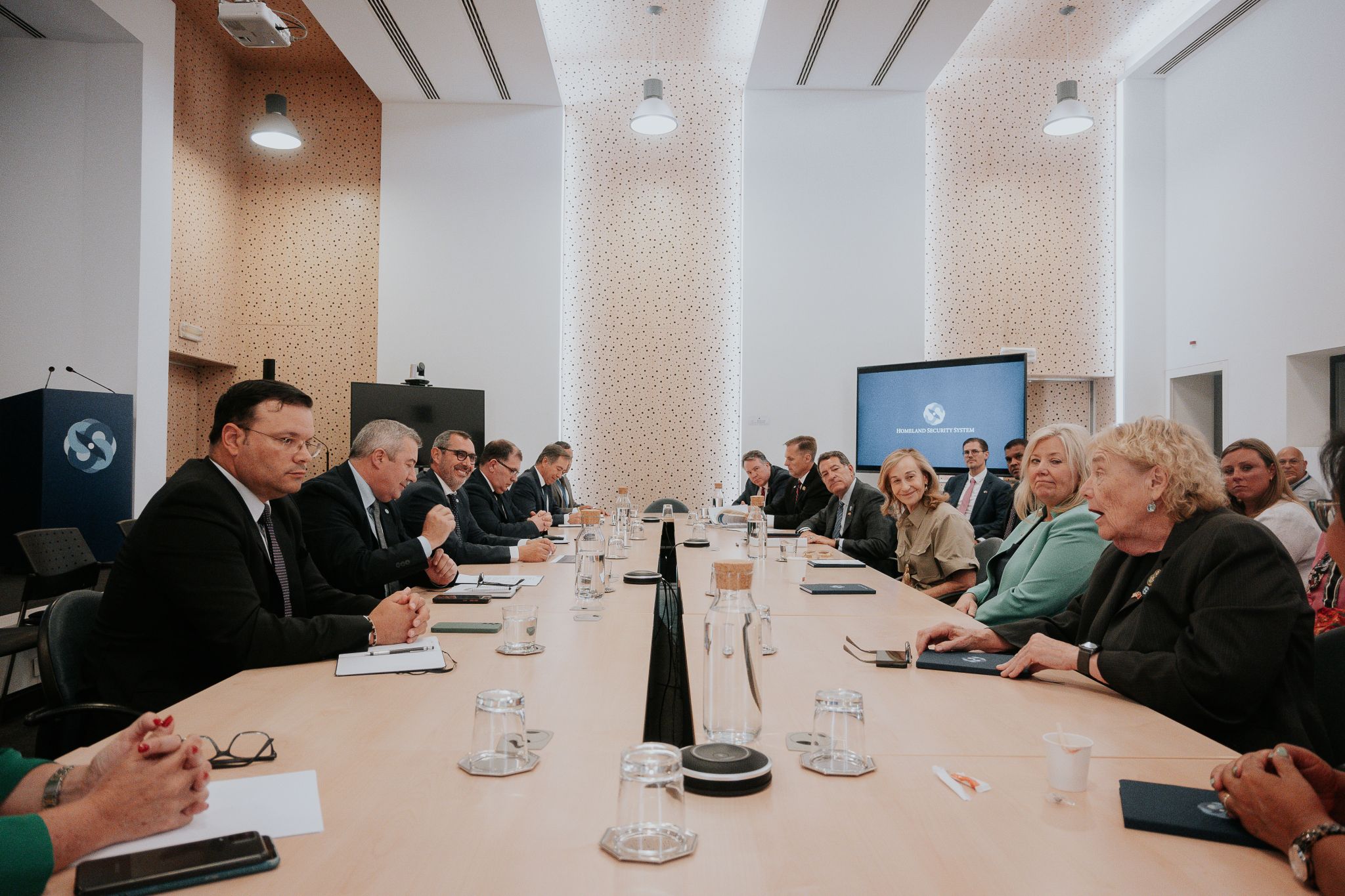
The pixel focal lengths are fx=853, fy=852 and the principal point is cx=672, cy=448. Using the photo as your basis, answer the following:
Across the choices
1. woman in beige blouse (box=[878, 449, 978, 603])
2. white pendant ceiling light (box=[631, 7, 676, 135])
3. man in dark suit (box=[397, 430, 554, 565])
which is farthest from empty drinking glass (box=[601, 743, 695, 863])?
white pendant ceiling light (box=[631, 7, 676, 135])

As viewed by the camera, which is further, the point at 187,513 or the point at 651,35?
the point at 651,35

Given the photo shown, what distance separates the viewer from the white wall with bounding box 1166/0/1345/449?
6.24 m

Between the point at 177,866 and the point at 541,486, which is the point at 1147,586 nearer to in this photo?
the point at 177,866

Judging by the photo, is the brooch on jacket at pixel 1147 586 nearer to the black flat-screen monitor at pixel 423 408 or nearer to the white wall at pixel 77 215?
the black flat-screen monitor at pixel 423 408

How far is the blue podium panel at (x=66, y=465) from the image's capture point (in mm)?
5250

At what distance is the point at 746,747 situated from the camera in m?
1.31

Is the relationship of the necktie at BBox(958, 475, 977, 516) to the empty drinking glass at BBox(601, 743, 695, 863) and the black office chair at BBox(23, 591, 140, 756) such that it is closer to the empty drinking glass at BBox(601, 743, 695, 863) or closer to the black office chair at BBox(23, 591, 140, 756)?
the black office chair at BBox(23, 591, 140, 756)

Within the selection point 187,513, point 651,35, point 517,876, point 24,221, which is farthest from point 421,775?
point 651,35

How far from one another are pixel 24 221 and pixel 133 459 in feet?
6.57

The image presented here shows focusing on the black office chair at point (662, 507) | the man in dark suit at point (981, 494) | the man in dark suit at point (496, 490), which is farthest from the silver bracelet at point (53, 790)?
the black office chair at point (662, 507)

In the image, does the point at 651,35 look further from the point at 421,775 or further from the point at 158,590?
the point at 421,775

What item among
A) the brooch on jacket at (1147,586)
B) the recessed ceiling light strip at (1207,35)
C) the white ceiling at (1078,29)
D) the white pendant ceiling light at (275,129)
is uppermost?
the white ceiling at (1078,29)

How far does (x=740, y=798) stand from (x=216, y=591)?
1.37 meters

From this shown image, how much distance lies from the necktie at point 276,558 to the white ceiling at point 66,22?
560cm
